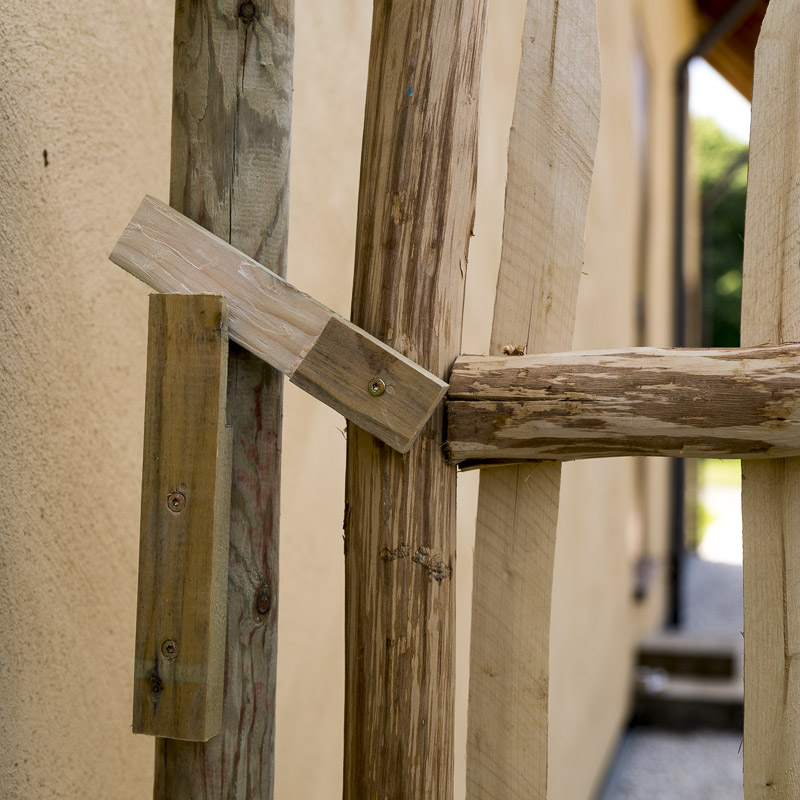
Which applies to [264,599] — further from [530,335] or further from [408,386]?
[530,335]

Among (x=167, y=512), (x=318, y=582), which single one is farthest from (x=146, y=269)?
(x=318, y=582)

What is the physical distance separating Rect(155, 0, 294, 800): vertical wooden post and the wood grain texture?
56cm

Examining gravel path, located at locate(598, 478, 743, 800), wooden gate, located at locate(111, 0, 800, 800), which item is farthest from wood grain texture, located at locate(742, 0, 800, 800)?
gravel path, located at locate(598, 478, 743, 800)

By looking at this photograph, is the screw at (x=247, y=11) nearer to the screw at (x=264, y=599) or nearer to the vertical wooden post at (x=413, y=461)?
the vertical wooden post at (x=413, y=461)

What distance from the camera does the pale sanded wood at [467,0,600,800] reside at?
116 cm

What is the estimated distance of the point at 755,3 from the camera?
603cm

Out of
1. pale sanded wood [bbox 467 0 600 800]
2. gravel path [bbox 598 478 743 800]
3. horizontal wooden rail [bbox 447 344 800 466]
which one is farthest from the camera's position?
gravel path [bbox 598 478 743 800]

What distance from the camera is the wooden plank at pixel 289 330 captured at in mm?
1059

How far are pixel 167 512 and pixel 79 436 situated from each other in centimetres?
31

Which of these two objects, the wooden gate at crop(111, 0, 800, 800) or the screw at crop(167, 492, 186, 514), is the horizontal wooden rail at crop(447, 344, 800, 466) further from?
the screw at crop(167, 492, 186, 514)

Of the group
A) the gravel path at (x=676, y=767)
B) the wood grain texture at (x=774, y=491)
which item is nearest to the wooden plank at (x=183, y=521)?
the wood grain texture at (x=774, y=491)

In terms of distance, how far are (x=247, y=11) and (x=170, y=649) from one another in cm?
73

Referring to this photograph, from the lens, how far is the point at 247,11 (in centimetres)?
110

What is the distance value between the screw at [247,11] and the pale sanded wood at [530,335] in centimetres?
33
